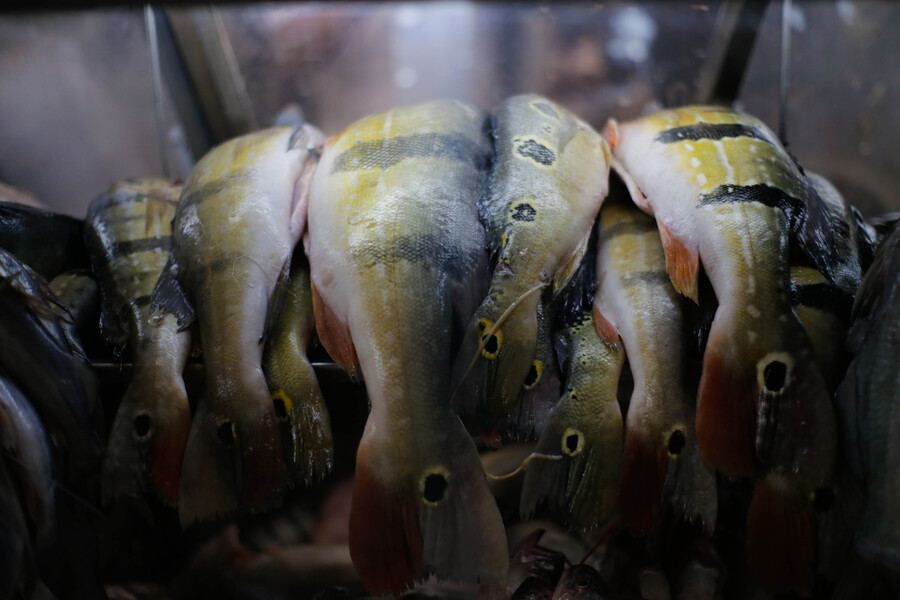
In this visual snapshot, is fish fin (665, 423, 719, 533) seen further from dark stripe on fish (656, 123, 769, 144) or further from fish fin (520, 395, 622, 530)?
dark stripe on fish (656, 123, 769, 144)

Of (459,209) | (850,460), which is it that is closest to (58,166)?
(459,209)

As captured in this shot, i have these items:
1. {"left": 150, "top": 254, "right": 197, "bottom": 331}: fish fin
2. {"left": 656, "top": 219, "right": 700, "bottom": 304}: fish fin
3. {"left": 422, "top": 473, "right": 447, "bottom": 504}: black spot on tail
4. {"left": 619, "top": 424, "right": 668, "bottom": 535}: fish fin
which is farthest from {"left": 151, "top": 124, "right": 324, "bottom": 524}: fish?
{"left": 656, "top": 219, "right": 700, "bottom": 304}: fish fin

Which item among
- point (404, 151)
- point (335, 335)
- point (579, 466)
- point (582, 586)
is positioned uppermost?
point (404, 151)

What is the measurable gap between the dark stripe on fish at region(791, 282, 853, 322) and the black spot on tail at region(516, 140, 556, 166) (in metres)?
0.46

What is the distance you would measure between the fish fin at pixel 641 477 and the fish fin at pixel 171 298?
74 centimetres

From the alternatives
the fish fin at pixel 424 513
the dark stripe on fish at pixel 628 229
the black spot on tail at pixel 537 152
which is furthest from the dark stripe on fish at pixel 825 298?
the fish fin at pixel 424 513

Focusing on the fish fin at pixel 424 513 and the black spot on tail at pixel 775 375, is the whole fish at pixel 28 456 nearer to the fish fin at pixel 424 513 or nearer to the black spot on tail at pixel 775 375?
the fish fin at pixel 424 513

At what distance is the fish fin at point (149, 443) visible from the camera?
91cm

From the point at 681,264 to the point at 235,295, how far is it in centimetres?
72

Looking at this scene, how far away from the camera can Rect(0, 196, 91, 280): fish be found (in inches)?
44.1

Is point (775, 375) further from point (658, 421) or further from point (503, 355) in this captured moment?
point (503, 355)

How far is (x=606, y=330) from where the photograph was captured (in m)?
0.96

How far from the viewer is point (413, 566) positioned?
84 cm

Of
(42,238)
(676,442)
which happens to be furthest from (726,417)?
(42,238)
